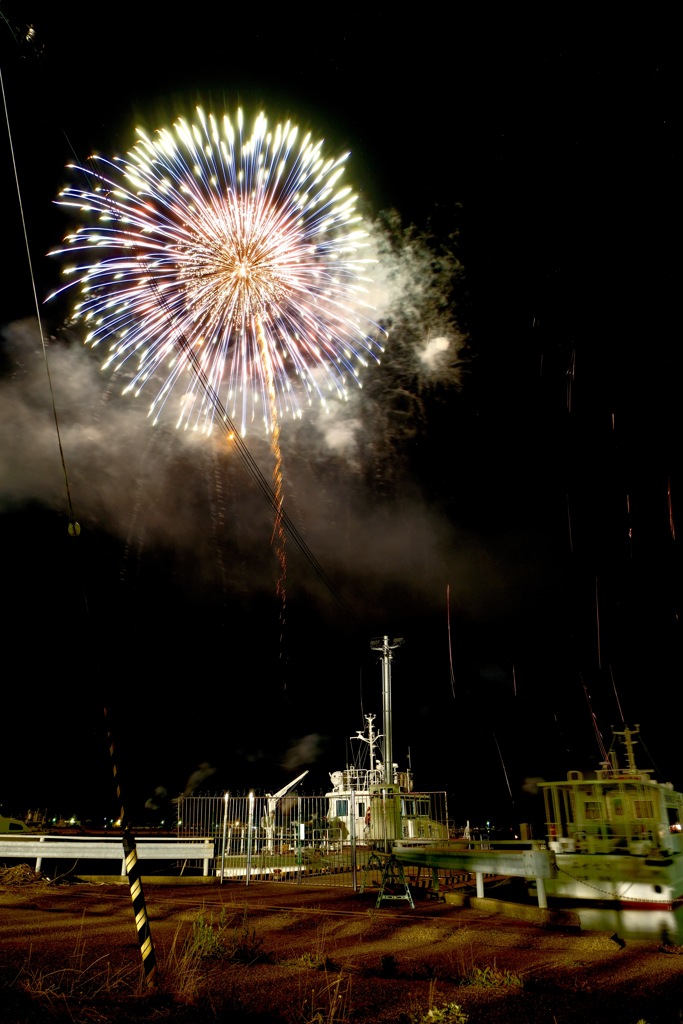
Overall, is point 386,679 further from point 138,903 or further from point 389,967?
point 138,903

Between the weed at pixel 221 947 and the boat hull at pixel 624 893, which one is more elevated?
the weed at pixel 221 947

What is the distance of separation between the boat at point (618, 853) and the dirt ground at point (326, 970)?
4.93 m

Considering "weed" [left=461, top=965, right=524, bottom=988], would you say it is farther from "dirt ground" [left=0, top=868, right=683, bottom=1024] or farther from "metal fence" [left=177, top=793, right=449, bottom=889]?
"metal fence" [left=177, top=793, right=449, bottom=889]

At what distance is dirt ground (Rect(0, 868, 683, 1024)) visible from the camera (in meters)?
4.84

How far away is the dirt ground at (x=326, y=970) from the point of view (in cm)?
484

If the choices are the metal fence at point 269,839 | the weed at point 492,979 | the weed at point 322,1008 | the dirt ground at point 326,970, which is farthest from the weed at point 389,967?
the metal fence at point 269,839

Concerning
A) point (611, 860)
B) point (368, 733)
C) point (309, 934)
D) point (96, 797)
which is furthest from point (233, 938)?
point (96, 797)

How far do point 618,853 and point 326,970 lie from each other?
39.5ft

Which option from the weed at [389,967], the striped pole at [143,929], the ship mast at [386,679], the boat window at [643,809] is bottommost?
the weed at [389,967]

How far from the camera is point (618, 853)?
15.3 m

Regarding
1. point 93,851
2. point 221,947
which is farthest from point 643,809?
point 93,851

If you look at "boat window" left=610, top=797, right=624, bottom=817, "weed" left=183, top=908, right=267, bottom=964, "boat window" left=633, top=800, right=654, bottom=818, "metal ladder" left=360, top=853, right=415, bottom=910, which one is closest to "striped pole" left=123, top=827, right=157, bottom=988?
"weed" left=183, top=908, right=267, bottom=964

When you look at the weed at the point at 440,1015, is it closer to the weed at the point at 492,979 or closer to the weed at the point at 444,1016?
the weed at the point at 444,1016

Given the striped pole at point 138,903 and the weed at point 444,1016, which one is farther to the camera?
the striped pole at point 138,903
